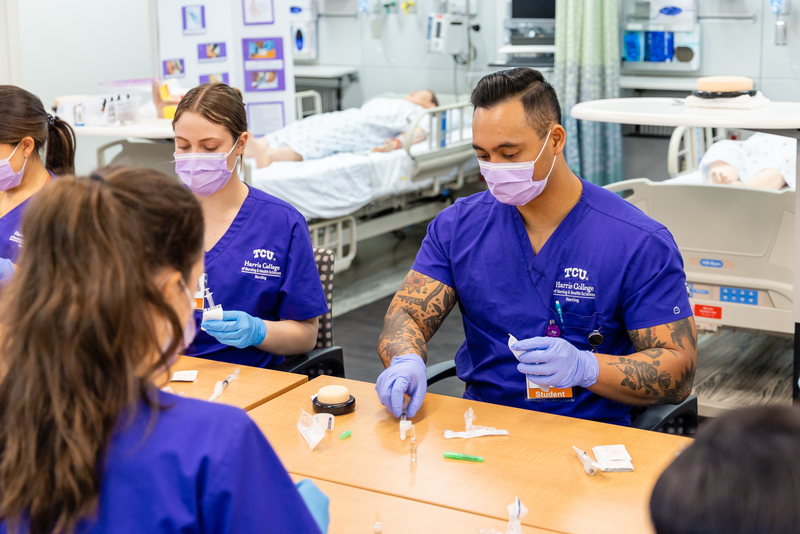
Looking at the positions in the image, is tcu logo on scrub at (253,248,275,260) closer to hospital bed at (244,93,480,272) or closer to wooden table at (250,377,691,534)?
wooden table at (250,377,691,534)

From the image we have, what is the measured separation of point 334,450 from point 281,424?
16cm

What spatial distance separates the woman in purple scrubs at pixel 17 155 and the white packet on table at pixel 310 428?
1.20 meters

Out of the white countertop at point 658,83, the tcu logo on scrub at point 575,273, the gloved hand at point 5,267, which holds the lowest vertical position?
the gloved hand at point 5,267

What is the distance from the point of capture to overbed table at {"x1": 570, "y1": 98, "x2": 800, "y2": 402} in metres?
2.29

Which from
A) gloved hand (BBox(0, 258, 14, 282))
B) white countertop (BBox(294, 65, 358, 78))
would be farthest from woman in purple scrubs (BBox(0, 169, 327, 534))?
white countertop (BBox(294, 65, 358, 78))

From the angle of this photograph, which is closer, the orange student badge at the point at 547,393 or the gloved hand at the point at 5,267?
the orange student badge at the point at 547,393

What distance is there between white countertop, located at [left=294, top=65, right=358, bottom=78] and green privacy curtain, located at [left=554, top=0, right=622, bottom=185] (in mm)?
1956

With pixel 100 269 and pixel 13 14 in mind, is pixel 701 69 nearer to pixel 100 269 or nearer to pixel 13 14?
pixel 13 14

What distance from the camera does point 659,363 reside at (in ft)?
5.50

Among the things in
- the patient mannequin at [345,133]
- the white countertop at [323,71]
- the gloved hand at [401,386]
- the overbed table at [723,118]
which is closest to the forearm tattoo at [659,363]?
the gloved hand at [401,386]

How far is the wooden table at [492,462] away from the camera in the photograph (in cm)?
123

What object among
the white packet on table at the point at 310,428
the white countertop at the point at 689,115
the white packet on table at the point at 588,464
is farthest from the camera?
the white countertop at the point at 689,115

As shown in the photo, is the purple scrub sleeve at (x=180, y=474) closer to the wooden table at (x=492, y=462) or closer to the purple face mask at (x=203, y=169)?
Result: the wooden table at (x=492, y=462)

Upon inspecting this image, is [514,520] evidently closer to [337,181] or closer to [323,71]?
[337,181]
